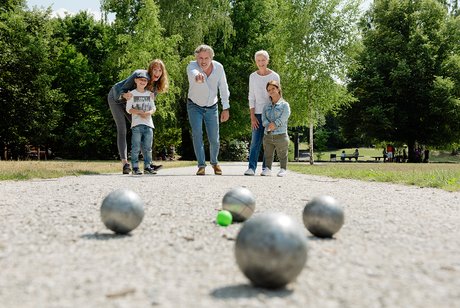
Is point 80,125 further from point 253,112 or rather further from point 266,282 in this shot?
point 266,282

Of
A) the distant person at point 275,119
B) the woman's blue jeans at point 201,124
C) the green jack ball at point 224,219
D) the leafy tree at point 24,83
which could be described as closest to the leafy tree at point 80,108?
the leafy tree at point 24,83

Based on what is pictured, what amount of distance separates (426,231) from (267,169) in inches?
266

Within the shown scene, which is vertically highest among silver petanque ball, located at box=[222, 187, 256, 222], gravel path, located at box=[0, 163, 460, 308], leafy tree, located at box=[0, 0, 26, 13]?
leafy tree, located at box=[0, 0, 26, 13]

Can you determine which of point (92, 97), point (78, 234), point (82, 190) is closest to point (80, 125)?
point (92, 97)

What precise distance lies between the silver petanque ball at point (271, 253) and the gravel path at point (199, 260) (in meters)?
0.09

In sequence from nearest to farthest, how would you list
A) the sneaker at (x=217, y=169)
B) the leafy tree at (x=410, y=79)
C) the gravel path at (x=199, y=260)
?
the gravel path at (x=199, y=260), the sneaker at (x=217, y=169), the leafy tree at (x=410, y=79)

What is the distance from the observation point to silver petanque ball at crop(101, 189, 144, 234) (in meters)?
4.03

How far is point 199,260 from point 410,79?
33.8 m

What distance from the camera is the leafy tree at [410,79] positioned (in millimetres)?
33156

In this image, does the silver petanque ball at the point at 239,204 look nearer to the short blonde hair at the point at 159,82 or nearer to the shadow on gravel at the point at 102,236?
the shadow on gravel at the point at 102,236

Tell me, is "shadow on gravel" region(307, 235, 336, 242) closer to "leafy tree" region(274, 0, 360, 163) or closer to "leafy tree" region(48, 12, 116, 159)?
"leafy tree" region(274, 0, 360, 163)

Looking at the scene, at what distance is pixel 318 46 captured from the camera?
78.5 feet

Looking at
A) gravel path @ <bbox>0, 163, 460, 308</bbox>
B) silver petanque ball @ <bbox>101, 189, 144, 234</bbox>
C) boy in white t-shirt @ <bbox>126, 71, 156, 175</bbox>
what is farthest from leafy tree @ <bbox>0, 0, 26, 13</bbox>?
silver petanque ball @ <bbox>101, 189, 144, 234</bbox>

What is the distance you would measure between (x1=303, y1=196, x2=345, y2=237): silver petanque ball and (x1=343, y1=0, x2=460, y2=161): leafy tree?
99.3 feet
